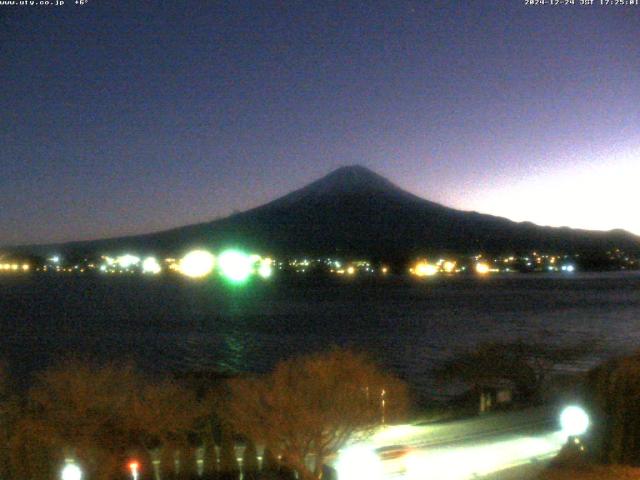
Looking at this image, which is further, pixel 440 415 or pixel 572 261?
pixel 572 261

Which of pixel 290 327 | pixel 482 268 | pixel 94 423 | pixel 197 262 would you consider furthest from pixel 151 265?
pixel 94 423

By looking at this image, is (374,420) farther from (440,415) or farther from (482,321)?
(482,321)

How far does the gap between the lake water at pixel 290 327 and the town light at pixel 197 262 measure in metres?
39.8

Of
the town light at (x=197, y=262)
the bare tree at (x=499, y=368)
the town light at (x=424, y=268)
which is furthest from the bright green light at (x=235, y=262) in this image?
the bare tree at (x=499, y=368)

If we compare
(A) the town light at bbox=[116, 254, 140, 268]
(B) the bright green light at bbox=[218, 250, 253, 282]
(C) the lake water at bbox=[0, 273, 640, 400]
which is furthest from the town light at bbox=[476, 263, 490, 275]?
(A) the town light at bbox=[116, 254, 140, 268]

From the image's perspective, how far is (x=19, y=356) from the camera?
28.9 meters

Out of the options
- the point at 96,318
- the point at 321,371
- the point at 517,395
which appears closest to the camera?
the point at 321,371

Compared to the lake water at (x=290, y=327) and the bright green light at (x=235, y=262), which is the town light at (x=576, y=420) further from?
the bright green light at (x=235, y=262)

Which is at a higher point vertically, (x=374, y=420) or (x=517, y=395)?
(x=374, y=420)

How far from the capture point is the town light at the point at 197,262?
107 meters

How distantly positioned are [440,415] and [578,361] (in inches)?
472

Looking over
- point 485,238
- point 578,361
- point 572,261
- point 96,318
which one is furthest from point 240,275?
point 578,361

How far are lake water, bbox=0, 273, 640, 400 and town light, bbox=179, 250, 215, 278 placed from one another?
39.8 m

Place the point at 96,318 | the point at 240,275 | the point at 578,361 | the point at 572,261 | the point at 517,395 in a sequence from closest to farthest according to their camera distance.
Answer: the point at 517,395 < the point at 578,361 < the point at 96,318 < the point at 240,275 < the point at 572,261
